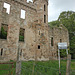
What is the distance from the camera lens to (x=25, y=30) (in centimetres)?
1420

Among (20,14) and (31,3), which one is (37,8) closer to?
(31,3)

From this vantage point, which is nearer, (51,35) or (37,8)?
(37,8)

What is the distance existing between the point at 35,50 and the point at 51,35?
595 centimetres

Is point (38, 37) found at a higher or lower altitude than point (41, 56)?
higher

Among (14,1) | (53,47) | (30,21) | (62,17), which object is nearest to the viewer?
(14,1)

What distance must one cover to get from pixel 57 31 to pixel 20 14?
972cm

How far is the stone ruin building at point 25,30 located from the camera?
39.7ft

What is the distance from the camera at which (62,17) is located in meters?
28.2

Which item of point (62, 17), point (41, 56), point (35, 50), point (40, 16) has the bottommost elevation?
point (41, 56)

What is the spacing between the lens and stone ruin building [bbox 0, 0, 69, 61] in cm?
1211

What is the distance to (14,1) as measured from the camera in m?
13.4

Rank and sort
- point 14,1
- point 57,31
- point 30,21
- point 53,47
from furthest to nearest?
point 57,31 < point 53,47 < point 30,21 < point 14,1

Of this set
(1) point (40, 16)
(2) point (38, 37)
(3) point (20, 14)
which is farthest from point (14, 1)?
(2) point (38, 37)

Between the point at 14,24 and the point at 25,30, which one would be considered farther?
the point at 25,30
